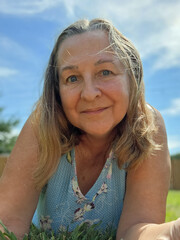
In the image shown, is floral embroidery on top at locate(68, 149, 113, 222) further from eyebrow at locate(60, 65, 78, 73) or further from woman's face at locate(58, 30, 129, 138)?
eyebrow at locate(60, 65, 78, 73)

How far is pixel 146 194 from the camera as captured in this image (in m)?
2.20

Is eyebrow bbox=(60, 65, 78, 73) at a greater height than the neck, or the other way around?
eyebrow bbox=(60, 65, 78, 73)

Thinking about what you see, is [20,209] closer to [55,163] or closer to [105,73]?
[55,163]

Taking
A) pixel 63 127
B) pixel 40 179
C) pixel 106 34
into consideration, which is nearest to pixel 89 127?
pixel 63 127

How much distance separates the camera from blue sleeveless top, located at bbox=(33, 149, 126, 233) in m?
2.42

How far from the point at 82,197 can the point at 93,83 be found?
32.4 inches

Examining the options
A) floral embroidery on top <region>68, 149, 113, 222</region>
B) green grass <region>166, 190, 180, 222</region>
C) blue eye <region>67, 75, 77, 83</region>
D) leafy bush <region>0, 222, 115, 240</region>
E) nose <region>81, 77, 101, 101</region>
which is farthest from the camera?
green grass <region>166, 190, 180, 222</region>

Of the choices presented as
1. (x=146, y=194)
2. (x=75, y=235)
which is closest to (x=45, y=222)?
(x=75, y=235)

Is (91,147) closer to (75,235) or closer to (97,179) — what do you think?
(97,179)

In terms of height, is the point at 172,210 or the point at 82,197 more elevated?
the point at 82,197

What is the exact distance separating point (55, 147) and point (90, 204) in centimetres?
49

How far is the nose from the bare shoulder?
23.2 inches

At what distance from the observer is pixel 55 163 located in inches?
92.2

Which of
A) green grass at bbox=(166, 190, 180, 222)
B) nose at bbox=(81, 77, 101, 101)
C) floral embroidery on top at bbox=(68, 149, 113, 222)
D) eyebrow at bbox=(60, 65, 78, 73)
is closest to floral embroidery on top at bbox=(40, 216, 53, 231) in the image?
floral embroidery on top at bbox=(68, 149, 113, 222)
